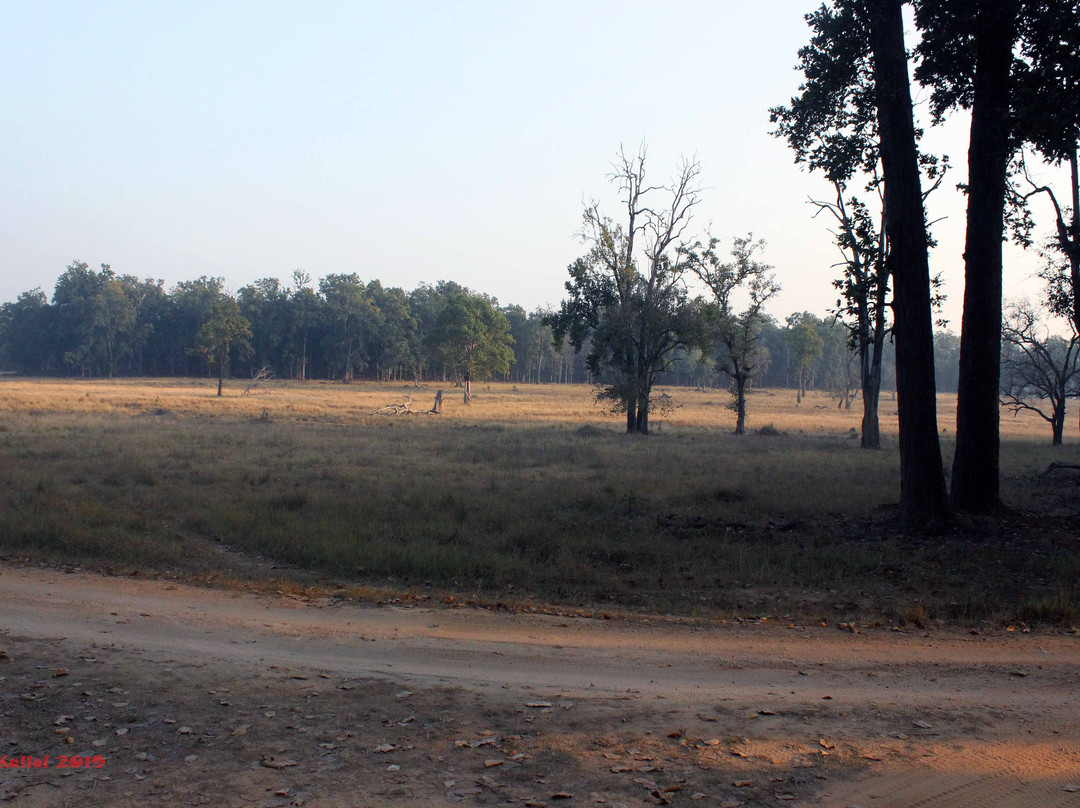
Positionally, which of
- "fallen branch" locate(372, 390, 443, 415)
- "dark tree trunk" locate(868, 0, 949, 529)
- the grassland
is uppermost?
"dark tree trunk" locate(868, 0, 949, 529)

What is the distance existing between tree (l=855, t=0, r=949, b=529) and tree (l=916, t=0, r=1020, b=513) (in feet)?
4.00

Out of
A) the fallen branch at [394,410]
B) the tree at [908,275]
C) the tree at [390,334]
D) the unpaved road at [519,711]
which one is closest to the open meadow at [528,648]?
the unpaved road at [519,711]

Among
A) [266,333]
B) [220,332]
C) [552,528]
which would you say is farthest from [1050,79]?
[266,333]

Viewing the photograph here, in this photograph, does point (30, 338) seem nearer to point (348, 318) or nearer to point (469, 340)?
point (348, 318)

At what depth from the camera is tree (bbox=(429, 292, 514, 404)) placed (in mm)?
73500

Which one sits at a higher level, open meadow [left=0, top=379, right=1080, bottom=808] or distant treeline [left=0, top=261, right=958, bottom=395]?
distant treeline [left=0, top=261, right=958, bottom=395]

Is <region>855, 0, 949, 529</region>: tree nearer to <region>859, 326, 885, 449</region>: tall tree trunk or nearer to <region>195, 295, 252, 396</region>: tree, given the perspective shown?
<region>859, 326, 885, 449</region>: tall tree trunk

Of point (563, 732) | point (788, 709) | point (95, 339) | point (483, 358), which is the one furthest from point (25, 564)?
point (95, 339)

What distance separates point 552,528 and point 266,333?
4002 inches

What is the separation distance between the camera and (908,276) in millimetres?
12758

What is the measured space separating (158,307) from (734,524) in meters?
118

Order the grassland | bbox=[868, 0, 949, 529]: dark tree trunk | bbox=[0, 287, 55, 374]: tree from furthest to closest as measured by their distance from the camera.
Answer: bbox=[0, 287, 55, 374]: tree < bbox=[868, 0, 949, 529]: dark tree trunk < the grassland

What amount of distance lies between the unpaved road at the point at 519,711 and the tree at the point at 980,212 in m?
6.90
